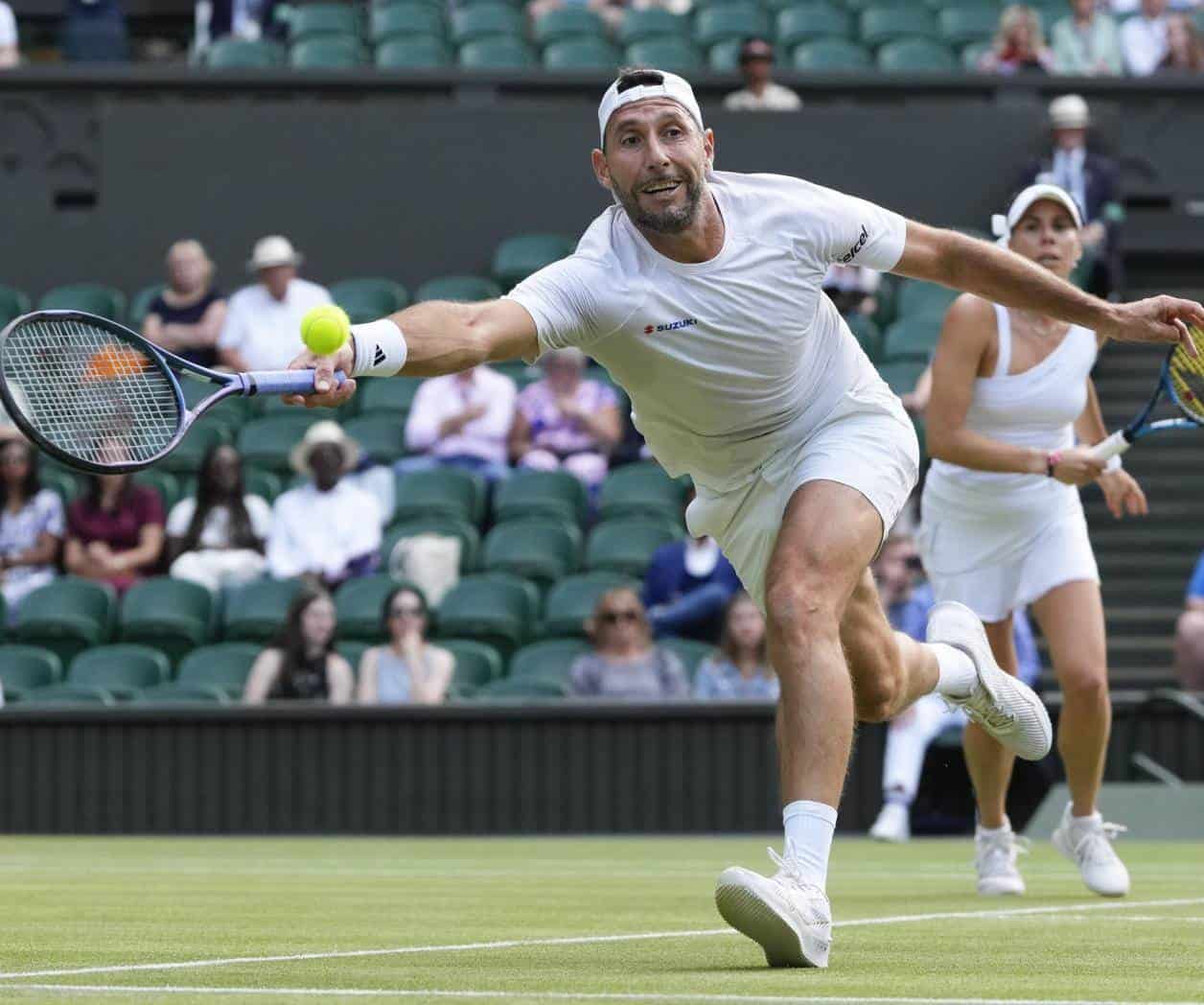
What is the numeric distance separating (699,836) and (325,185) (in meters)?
6.69

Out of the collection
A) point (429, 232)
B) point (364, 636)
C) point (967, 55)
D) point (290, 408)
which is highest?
point (967, 55)

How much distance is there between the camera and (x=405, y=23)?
18.9 metres

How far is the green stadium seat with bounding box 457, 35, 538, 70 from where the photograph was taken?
18.5 meters

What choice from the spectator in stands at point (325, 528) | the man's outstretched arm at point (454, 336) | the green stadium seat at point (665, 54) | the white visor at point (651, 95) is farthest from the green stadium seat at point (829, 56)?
the man's outstretched arm at point (454, 336)

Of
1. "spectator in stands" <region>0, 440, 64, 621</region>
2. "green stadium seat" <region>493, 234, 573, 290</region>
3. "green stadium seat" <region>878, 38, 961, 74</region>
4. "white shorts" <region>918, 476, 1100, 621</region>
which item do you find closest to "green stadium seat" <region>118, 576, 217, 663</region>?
"spectator in stands" <region>0, 440, 64, 621</region>

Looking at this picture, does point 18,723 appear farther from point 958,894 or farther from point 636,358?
point 636,358

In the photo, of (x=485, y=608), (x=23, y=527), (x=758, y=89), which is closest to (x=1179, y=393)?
(x=485, y=608)

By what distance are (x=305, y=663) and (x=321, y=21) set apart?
717 cm

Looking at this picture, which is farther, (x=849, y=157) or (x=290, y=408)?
(x=849, y=157)

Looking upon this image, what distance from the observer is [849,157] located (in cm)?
1745

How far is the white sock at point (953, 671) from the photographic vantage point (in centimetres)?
696

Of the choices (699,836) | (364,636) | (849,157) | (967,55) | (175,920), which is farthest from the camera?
(967,55)

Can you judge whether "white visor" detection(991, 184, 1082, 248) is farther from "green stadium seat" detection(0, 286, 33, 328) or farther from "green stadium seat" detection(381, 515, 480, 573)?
"green stadium seat" detection(0, 286, 33, 328)

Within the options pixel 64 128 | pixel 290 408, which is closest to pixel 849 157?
pixel 290 408
